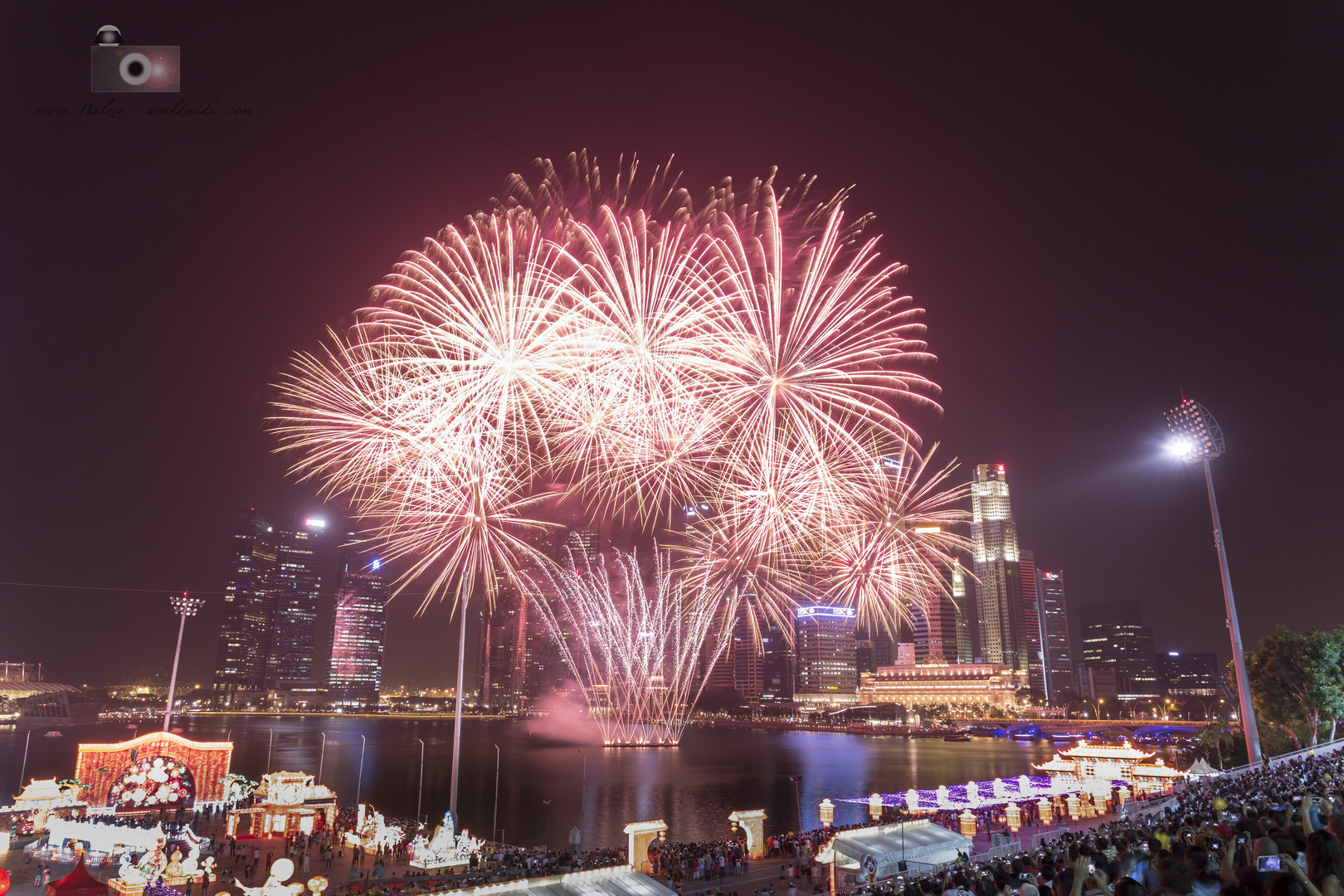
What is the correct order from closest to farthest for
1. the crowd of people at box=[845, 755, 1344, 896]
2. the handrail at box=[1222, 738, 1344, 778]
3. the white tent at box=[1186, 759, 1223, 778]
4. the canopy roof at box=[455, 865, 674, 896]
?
the crowd of people at box=[845, 755, 1344, 896] → the canopy roof at box=[455, 865, 674, 896] → the handrail at box=[1222, 738, 1344, 778] → the white tent at box=[1186, 759, 1223, 778]

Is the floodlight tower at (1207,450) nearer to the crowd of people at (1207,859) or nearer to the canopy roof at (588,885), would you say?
the crowd of people at (1207,859)

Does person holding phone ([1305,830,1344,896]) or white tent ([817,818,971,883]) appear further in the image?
white tent ([817,818,971,883])

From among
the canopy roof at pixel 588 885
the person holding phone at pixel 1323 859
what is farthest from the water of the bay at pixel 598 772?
the person holding phone at pixel 1323 859

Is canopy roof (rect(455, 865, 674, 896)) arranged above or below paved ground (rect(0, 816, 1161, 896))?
above

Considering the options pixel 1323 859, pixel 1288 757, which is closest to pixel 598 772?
pixel 1288 757

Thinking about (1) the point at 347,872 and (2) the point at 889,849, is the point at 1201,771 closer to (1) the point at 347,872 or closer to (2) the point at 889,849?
(2) the point at 889,849

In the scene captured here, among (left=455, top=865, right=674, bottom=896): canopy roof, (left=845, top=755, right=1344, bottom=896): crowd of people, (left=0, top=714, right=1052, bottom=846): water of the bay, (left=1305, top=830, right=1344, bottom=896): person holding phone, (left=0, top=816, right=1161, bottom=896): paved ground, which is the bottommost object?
(left=0, top=714, right=1052, bottom=846): water of the bay

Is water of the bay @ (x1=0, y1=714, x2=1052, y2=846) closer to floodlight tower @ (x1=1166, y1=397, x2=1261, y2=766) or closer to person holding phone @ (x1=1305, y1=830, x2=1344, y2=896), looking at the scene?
floodlight tower @ (x1=1166, y1=397, x2=1261, y2=766)

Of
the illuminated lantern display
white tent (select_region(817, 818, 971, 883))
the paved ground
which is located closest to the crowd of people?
white tent (select_region(817, 818, 971, 883))
